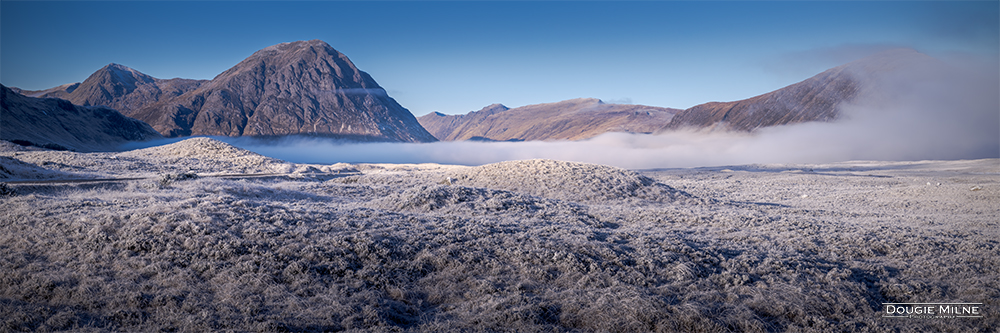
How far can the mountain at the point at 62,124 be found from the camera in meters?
72.9

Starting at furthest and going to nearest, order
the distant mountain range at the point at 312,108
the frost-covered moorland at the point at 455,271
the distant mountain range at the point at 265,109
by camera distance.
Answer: the distant mountain range at the point at 265,109 → the distant mountain range at the point at 312,108 → the frost-covered moorland at the point at 455,271

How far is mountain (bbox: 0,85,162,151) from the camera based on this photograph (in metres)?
72.9

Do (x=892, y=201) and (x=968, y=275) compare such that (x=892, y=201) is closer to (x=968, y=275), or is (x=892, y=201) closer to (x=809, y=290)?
(x=968, y=275)

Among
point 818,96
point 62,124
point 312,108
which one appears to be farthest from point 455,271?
point 312,108

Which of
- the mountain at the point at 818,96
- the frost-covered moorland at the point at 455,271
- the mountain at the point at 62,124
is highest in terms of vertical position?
the mountain at the point at 818,96

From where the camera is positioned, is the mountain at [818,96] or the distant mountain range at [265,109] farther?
the distant mountain range at [265,109]

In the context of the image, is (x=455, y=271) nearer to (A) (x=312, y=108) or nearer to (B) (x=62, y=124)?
(B) (x=62, y=124)

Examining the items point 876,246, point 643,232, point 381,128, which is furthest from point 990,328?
point 381,128

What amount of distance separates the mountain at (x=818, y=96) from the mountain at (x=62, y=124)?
182 meters

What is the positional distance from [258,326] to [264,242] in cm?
300

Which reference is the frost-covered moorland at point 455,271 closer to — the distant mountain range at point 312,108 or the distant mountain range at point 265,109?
the distant mountain range at point 312,108

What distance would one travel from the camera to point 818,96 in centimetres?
14275

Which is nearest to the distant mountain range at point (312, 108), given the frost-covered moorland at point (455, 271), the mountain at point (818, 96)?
the mountain at point (818, 96)

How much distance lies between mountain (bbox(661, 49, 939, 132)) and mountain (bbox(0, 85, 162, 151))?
182 m
